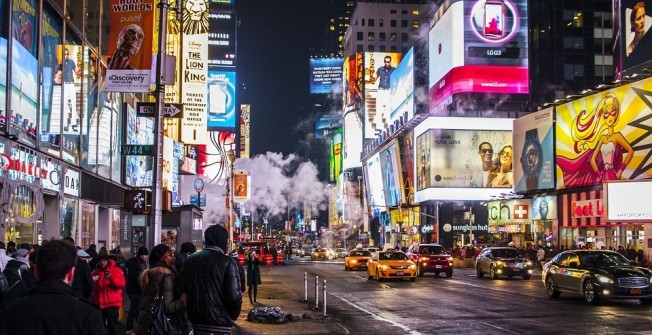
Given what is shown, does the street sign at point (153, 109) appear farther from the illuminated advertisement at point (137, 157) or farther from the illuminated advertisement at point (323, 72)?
the illuminated advertisement at point (323, 72)

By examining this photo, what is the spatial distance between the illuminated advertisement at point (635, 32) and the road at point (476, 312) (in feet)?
66.9

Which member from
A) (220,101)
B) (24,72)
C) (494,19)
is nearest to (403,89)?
(494,19)

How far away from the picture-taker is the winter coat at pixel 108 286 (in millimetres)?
12312

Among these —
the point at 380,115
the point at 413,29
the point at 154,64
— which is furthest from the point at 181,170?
the point at 413,29

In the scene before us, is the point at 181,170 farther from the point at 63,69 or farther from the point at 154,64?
the point at 154,64

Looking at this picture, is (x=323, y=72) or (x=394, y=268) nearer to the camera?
(x=394, y=268)

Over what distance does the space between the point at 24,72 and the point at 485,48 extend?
66.5 m

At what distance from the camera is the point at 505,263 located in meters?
34.8

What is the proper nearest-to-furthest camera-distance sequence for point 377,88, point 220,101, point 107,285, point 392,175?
point 107,285 → point 220,101 → point 392,175 → point 377,88

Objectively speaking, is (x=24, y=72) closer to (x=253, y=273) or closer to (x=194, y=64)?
(x=253, y=273)

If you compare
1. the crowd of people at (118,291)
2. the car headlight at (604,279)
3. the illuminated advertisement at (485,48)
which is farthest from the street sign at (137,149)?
the illuminated advertisement at (485,48)

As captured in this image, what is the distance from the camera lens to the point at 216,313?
714 centimetres

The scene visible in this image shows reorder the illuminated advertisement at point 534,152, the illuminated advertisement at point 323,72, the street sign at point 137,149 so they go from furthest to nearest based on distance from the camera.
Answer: the illuminated advertisement at point 323,72, the illuminated advertisement at point 534,152, the street sign at point 137,149

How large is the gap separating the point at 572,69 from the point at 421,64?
2232cm
